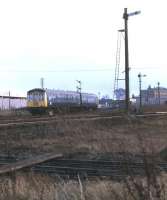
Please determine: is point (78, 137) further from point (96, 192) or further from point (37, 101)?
point (37, 101)

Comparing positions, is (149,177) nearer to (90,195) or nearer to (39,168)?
(90,195)

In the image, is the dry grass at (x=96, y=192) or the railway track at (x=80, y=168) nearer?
the dry grass at (x=96, y=192)

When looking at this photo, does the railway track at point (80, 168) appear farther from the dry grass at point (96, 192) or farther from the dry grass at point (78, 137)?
the dry grass at point (78, 137)

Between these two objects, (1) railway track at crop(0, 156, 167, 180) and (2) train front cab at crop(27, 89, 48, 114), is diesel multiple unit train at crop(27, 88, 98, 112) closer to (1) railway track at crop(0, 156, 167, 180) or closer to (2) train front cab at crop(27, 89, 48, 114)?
(2) train front cab at crop(27, 89, 48, 114)

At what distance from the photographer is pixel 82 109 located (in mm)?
66875

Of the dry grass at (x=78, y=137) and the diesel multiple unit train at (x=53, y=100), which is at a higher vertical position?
the diesel multiple unit train at (x=53, y=100)

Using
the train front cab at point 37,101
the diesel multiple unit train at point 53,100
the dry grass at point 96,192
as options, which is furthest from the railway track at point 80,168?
the train front cab at point 37,101

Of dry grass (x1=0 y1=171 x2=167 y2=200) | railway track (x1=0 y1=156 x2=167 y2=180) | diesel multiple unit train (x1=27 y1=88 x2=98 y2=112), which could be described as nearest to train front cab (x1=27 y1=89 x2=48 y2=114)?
diesel multiple unit train (x1=27 y1=88 x2=98 y2=112)

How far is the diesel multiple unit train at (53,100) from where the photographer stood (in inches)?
2188

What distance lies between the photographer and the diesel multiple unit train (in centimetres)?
5556

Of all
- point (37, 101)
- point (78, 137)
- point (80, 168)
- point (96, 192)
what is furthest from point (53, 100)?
point (96, 192)

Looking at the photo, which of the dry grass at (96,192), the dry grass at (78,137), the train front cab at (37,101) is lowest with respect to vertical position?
the dry grass at (78,137)

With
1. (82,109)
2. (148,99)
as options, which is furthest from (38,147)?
(148,99)

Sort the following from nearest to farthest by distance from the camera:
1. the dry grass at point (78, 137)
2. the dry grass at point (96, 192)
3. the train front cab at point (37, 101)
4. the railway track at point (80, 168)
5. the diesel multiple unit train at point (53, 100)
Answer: the dry grass at point (96, 192)
the railway track at point (80, 168)
the dry grass at point (78, 137)
the train front cab at point (37, 101)
the diesel multiple unit train at point (53, 100)
